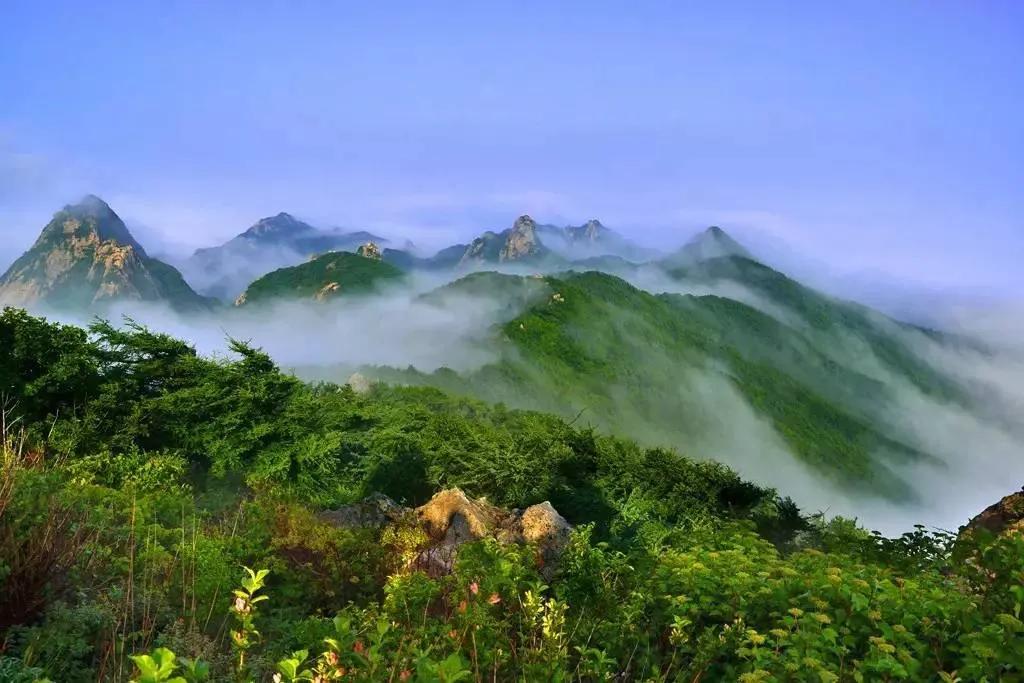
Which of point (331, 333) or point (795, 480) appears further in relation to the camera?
point (331, 333)

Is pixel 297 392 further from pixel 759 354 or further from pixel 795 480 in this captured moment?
pixel 759 354

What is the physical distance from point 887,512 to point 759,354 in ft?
153

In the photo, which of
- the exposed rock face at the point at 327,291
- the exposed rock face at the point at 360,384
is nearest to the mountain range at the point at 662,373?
the exposed rock face at the point at 327,291

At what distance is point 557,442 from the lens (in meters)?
21.6

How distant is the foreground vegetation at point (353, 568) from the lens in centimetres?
442

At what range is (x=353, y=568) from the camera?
29.7ft

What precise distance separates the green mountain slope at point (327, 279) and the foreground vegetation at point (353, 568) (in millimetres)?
143802

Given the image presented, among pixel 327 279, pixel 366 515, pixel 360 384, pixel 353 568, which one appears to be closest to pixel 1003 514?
pixel 366 515

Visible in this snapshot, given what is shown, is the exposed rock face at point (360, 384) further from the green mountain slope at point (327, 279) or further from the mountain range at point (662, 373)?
the green mountain slope at point (327, 279)

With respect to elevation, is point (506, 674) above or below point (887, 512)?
above

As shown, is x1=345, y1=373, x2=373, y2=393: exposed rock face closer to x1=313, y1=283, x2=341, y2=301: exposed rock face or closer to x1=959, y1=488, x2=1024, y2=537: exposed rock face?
x1=959, y1=488, x2=1024, y2=537: exposed rock face

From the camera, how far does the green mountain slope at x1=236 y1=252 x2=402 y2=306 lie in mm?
163125

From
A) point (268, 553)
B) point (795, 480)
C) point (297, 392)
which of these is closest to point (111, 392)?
point (297, 392)

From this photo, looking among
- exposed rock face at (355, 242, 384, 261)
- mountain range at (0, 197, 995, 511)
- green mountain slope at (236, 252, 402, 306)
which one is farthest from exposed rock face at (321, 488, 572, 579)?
exposed rock face at (355, 242, 384, 261)
